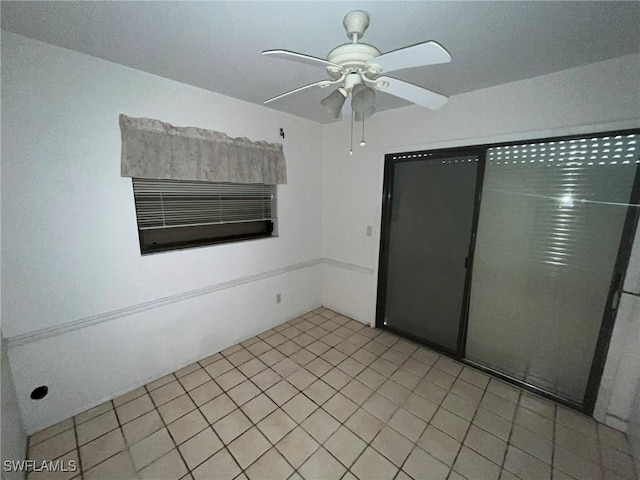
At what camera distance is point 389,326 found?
9.77ft

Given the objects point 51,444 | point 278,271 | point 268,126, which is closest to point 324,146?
point 268,126

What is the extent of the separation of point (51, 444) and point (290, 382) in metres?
1.55

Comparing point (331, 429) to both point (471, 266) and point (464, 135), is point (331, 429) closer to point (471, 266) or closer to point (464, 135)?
point (471, 266)

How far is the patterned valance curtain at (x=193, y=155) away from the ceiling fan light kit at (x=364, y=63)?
132 cm

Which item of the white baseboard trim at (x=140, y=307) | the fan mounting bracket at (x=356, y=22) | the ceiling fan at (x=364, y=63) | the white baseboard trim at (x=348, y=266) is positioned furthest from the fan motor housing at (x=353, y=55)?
the white baseboard trim at (x=348, y=266)

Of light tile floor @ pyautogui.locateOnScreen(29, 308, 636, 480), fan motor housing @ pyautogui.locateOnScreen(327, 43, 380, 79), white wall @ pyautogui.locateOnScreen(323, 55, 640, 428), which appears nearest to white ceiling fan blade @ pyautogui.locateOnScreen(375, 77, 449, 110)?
fan motor housing @ pyautogui.locateOnScreen(327, 43, 380, 79)

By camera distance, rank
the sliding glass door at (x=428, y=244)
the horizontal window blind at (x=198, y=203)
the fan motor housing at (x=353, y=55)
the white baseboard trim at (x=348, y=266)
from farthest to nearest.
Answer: the white baseboard trim at (x=348, y=266) → the sliding glass door at (x=428, y=244) → the horizontal window blind at (x=198, y=203) → the fan motor housing at (x=353, y=55)

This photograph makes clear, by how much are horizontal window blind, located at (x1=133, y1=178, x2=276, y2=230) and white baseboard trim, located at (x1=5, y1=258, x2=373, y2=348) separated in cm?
61

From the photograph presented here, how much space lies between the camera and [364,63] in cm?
110

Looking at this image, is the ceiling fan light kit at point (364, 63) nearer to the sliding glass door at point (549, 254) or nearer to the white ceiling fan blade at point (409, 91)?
the white ceiling fan blade at point (409, 91)

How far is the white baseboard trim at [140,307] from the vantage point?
5.25 feet

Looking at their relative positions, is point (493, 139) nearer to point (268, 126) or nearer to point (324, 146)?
point (324, 146)

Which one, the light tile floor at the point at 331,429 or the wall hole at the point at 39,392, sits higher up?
the wall hole at the point at 39,392

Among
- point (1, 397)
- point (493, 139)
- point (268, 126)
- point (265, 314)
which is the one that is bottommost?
point (265, 314)
